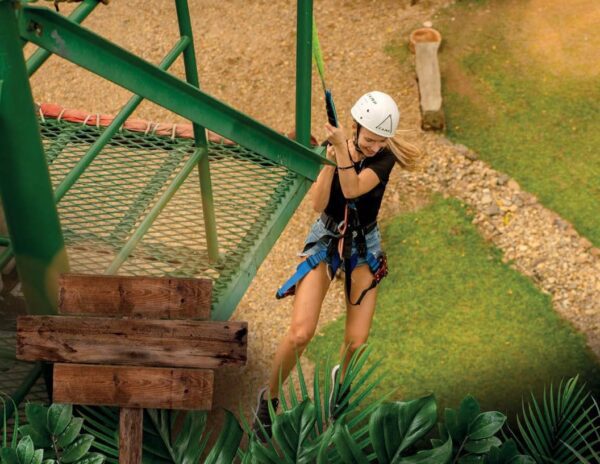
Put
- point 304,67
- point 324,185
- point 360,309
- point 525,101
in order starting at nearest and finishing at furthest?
point 304,67 < point 324,185 < point 360,309 < point 525,101

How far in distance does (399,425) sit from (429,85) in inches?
246

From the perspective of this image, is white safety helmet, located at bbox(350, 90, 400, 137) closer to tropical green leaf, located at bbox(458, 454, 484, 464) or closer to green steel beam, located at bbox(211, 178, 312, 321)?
green steel beam, located at bbox(211, 178, 312, 321)

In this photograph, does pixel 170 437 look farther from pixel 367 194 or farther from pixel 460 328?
pixel 460 328

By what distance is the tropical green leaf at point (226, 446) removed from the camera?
3547 millimetres

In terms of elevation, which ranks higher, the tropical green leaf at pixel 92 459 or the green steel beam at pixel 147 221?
the green steel beam at pixel 147 221

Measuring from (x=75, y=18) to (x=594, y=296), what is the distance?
5.37m

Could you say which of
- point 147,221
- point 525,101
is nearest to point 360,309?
point 147,221

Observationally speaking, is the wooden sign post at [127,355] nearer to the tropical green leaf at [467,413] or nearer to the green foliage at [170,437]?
the green foliage at [170,437]

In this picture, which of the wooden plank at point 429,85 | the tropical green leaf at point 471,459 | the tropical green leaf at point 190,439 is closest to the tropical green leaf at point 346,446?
the tropical green leaf at point 471,459

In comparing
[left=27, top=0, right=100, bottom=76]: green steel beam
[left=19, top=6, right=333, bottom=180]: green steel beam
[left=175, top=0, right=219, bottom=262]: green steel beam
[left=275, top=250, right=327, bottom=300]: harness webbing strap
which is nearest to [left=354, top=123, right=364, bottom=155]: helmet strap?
[left=275, top=250, right=327, bottom=300]: harness webbing strap

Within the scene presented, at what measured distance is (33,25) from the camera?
2.85 metres

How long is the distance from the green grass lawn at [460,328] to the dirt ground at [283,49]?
587 millimetres

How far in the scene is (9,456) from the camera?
10.2 ft

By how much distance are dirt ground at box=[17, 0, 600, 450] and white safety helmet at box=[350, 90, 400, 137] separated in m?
3.49
